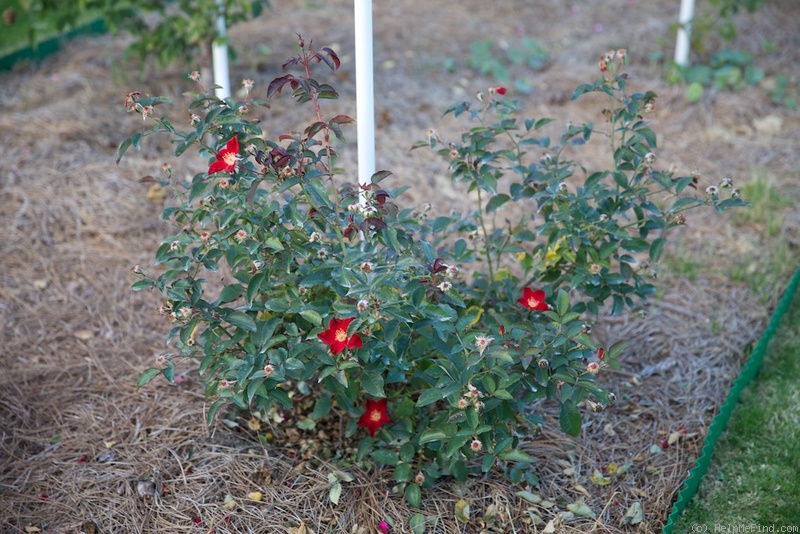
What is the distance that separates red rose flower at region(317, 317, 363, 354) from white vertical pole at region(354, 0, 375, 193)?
41 centimetres

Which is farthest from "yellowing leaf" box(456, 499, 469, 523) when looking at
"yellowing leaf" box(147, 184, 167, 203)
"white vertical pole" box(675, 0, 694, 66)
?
"white vertical pole" box(675, 0, 694, 66)

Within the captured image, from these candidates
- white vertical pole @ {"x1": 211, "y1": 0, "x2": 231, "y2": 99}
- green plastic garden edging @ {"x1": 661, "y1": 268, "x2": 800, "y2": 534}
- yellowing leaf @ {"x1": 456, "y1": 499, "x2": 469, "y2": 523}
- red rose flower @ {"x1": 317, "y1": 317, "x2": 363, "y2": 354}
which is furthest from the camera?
white vertical pole @ {"x1": 211, "y1": 0, "x2": 231, "y2": 99}

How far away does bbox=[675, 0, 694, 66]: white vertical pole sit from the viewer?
13.8 feet

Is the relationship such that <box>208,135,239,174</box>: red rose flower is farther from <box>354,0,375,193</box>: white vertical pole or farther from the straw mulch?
the straw mulch

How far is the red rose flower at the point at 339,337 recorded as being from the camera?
1712 mm

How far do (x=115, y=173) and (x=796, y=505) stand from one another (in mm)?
2639

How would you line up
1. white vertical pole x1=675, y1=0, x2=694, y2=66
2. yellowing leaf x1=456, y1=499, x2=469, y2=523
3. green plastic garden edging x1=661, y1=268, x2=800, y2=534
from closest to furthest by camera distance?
yellowing leaf x1=456, y1=499, x2=469, y2=523
green plastic garden edging x1=661, y1=268, x2=800, y2=534
white vertical pole x1=675, y1=0, x2=694, y2=66

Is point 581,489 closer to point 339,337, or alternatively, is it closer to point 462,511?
point 462,511

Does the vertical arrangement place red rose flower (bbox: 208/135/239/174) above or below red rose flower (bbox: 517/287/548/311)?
above

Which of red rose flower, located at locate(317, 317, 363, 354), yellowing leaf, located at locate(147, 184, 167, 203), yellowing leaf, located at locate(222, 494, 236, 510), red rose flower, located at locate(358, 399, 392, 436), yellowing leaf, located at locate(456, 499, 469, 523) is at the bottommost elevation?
yellowing leaf, located at locate(456, 499, 469, 523)

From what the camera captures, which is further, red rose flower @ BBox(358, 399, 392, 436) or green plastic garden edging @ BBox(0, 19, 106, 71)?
green plastic garden edging @ BBox(0, 19, 106, 71)

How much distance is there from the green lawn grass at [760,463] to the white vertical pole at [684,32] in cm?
221

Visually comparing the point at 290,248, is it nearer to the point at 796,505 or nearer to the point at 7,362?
the point at 7,362

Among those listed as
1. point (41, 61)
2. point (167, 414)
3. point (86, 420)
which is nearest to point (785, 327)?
point (167, 414)
